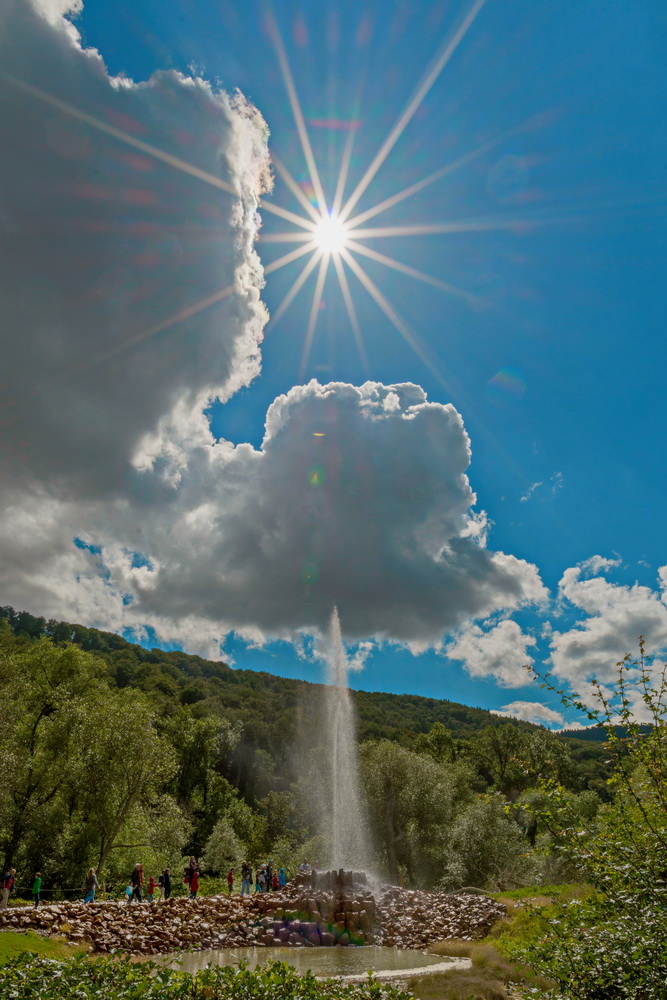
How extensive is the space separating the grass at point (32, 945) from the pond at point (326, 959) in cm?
313

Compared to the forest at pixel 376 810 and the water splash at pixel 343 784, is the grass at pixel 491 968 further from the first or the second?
the water splash at pixel 343 784

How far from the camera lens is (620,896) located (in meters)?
6.23

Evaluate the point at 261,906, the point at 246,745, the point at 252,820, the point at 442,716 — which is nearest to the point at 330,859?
the point at 261,906

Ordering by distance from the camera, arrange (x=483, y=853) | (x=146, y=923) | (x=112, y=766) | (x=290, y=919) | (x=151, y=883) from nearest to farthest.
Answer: (x=146, y=923) < (x=290, y=919) < (x=151, y=883) < (x=112, y=766) < (x=483, y=853)

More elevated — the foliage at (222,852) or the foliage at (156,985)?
the foliage at (222,852)

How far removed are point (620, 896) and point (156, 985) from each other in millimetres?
5615

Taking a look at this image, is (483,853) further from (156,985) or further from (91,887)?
(156,985)

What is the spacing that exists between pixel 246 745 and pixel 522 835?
54.7m

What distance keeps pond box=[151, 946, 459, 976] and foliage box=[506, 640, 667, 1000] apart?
46.1 feet

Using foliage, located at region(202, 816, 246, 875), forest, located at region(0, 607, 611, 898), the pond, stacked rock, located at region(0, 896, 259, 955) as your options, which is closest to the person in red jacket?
stacked rock, located at region(0, 896, 259, 955)

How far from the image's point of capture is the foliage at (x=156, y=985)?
664 centimetres

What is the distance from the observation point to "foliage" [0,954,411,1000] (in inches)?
262

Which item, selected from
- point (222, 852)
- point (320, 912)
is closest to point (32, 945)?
point (320, 912)

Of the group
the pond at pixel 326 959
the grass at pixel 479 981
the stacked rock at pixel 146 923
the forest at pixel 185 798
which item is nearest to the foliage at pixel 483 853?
the forest at pixel 185 798
